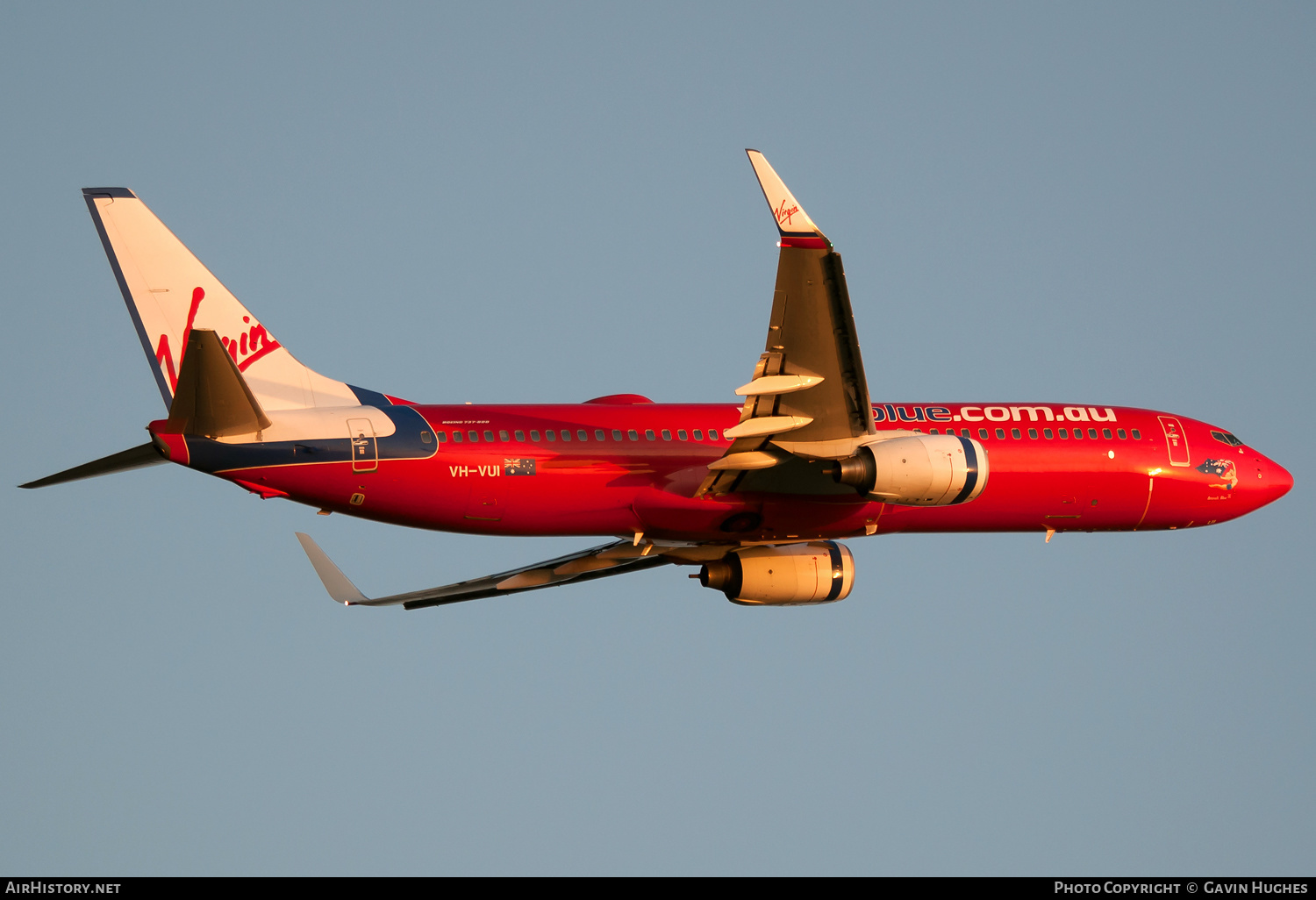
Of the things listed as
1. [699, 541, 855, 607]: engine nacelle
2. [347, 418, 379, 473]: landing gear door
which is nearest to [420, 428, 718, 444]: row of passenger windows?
[347, 418, 379, 473]: landing gear door

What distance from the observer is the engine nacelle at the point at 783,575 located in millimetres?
38188

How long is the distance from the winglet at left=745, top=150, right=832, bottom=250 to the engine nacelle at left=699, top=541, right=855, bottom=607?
1273cm

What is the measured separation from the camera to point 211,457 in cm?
3150

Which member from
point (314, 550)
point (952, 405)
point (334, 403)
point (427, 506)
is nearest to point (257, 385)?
point (334, 403)

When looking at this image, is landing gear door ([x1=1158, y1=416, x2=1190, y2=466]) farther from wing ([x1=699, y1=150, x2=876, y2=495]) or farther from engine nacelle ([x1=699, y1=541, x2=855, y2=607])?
wing ([x1=699, y1=150, x2=876, y2=495])

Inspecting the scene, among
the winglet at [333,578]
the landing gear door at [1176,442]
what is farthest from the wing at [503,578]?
the landing gear door at [1176,442]

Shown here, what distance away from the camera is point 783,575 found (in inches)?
1506

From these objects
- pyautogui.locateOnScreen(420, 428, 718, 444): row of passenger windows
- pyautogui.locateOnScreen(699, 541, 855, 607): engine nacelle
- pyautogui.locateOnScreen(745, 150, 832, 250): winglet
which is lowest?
pyautogui.locateOnScreen(699, 541, 855, 607): engine nacelle

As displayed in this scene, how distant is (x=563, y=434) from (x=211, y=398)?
8.18m

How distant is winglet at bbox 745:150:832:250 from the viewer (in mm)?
26812

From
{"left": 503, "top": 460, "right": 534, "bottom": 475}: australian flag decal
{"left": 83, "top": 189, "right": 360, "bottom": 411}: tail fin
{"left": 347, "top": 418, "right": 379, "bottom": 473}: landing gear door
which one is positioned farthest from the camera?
{"left": 503, "top": 460, "right": 534, "bottom": 475}: australian flag decal

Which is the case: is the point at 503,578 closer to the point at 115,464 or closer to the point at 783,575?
the point at 783,575

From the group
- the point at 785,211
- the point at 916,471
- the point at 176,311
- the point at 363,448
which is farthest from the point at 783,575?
the point at 176,311

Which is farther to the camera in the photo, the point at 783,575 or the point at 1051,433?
the point at 1051,433
